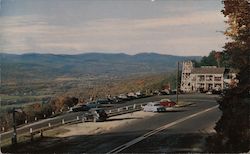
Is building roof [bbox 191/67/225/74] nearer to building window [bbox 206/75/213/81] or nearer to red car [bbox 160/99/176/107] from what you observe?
building window [bbox 206/75/213/81]

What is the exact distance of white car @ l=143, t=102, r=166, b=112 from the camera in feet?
30.4

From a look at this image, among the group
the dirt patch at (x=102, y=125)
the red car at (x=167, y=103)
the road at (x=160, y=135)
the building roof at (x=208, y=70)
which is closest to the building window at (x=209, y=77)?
the building roof at (x=208, y=70)

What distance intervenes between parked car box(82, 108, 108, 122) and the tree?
2.21 metres

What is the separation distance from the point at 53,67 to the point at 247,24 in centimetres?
404

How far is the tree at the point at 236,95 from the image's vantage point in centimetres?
859

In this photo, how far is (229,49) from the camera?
8.99m

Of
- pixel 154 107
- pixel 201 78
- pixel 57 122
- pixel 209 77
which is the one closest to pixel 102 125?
pixel 57 122

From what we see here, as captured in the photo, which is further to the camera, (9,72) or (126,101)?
(126,101)

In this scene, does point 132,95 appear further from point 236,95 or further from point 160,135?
point 236,95

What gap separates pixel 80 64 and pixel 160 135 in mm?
2162

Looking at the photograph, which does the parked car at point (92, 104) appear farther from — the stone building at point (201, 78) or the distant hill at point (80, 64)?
the stone building at point (201, 78)

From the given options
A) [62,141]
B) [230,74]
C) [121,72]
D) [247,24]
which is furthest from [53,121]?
[247,24]

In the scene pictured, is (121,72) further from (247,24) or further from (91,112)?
(247,24)

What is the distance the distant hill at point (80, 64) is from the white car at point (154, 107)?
2.32 feet
